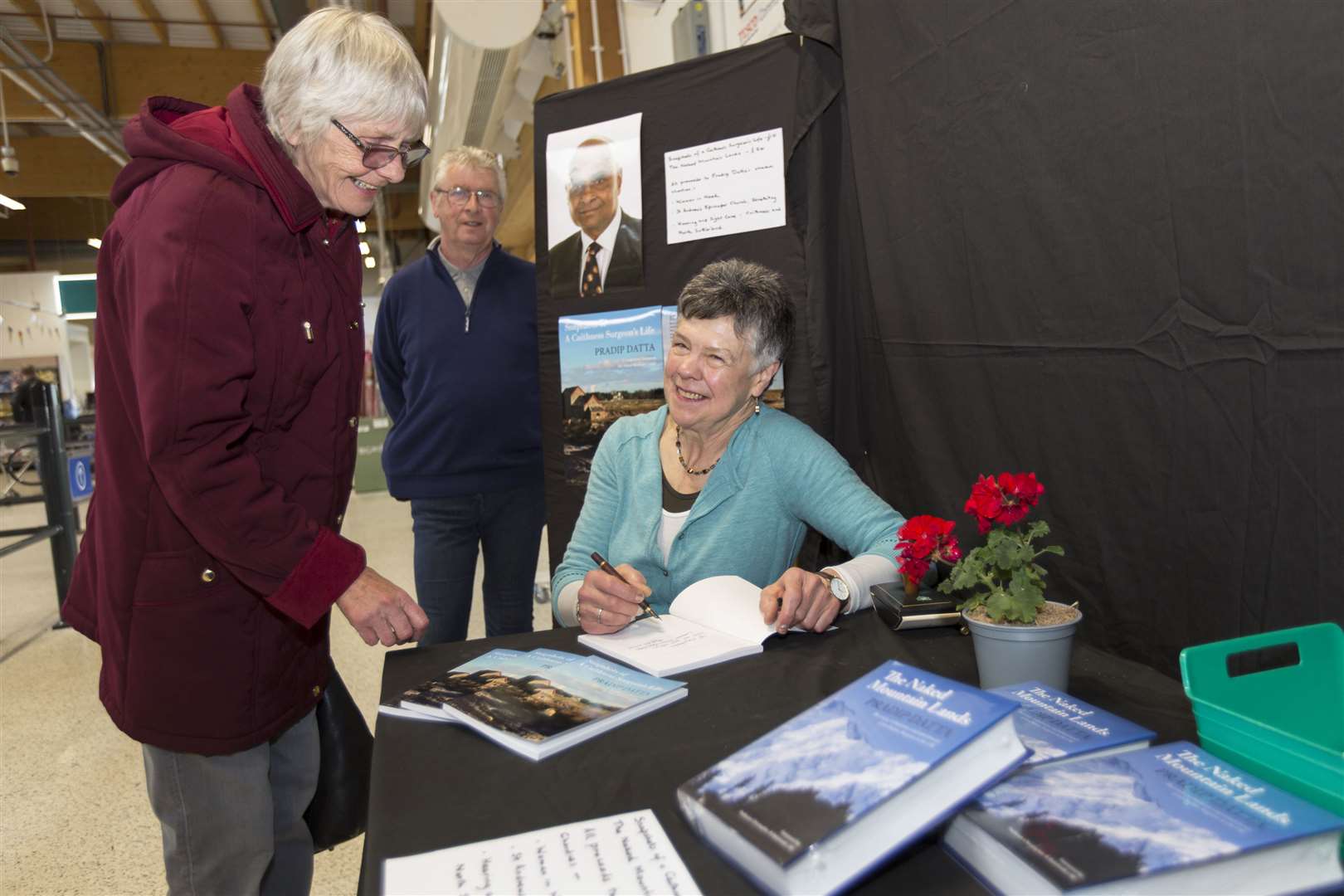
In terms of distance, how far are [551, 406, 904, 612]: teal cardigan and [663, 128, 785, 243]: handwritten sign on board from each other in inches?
28.6

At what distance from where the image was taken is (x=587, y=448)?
251 centimetres

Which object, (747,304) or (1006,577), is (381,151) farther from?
(1006,577)

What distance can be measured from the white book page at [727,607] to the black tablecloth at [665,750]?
0.04 meters

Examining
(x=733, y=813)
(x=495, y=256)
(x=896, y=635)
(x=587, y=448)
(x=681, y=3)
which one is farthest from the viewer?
(x=681, y=3)

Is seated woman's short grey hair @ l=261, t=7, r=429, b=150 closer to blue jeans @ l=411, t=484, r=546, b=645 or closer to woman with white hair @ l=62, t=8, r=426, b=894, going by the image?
woman with white hair @ l=62, t=8, r=426, b=894

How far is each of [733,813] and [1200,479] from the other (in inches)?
35.0

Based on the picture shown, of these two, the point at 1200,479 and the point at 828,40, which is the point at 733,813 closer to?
the point at 1200,479

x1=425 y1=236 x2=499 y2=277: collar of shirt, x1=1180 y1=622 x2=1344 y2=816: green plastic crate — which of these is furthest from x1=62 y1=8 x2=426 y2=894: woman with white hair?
x1=425 y1=236 x2=499 y2=277: collar of shirt

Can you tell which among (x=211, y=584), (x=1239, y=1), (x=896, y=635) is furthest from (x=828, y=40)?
(x=211, y=584)

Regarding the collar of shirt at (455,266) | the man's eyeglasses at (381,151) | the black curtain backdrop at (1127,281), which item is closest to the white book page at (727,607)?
the black curtain backdrop at (1127,281)

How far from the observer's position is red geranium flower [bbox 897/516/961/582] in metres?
1.16

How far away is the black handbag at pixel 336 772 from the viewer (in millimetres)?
1521

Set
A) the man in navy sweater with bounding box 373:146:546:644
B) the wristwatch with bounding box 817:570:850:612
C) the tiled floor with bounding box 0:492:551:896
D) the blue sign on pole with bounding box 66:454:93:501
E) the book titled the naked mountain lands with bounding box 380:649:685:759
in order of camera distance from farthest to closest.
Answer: the blue sign on pole with bounding box 66:454:93:501, the man in navy sweater with bounding box 373:146:546:644, the tiled floor with bounding box 0:492:551:896, the wristwatch with bounding box 817:570:850:612, the book titled the naked mountain lands with bounding box 380:649:685:759

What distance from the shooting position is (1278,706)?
848 mm
